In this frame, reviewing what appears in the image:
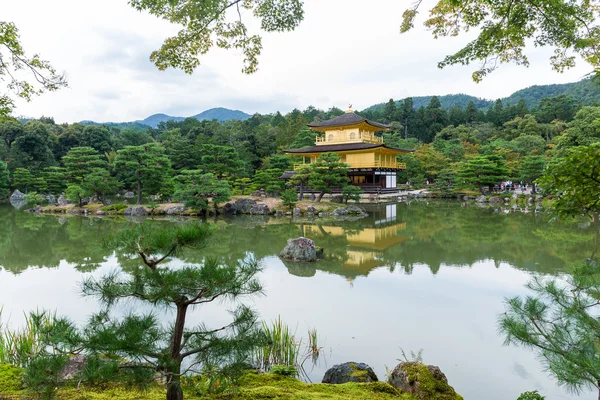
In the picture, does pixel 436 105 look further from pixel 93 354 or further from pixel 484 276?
pixel 93 354

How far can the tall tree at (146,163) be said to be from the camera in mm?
15438

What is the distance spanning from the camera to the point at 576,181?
5.16 ft

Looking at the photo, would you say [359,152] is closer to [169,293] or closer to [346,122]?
[346,122]

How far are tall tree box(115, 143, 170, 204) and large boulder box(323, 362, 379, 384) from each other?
14671 millimetres

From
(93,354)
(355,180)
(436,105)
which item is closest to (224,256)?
(93,354)

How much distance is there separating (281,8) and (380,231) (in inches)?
323

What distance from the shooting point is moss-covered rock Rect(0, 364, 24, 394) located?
186 cm

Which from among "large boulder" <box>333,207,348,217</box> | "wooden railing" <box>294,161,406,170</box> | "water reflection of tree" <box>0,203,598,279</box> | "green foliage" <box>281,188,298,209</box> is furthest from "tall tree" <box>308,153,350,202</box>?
"wooden railing" <box>294,161,406,170</box>

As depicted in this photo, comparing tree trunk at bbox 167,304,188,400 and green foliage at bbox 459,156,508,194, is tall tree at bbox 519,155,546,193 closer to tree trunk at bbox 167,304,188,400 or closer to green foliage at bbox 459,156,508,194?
green foliage at bbox 459,156,508,194

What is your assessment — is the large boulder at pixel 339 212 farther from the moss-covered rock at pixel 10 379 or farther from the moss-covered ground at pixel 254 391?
the moss-covered rock at pixel 10 379

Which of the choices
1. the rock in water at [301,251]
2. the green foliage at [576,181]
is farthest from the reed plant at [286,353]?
the rock in water at [301,251]

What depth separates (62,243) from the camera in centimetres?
888

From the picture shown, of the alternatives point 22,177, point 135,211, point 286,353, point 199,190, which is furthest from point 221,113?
point 286,353

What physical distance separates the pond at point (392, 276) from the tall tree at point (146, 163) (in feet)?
13.0
